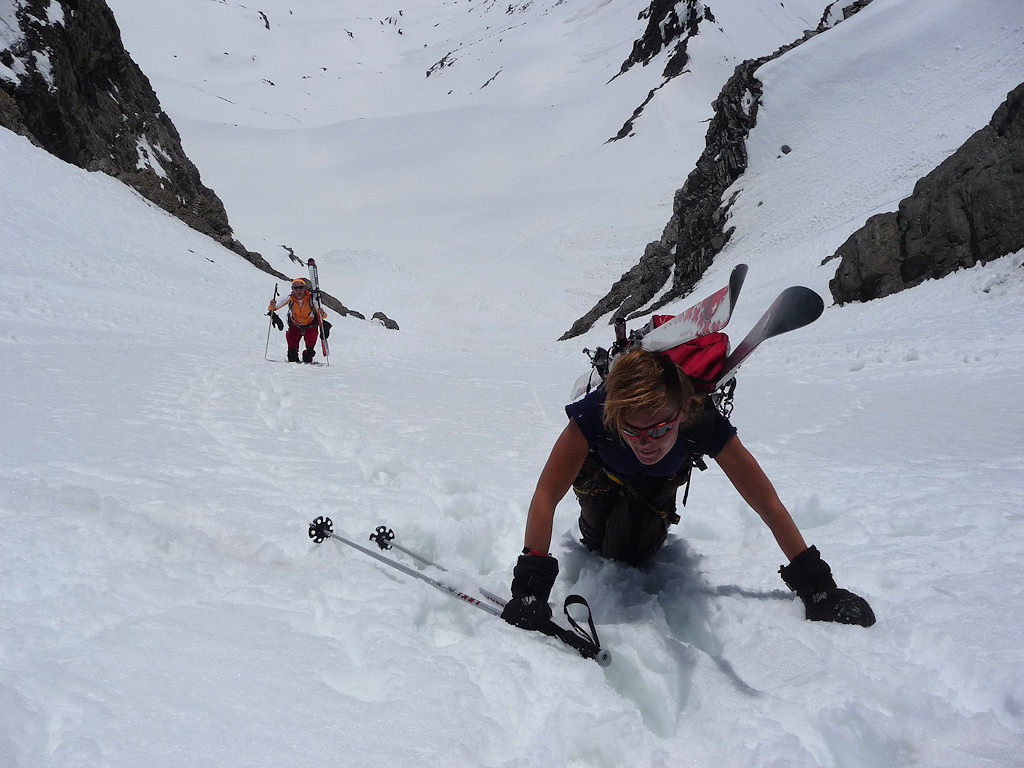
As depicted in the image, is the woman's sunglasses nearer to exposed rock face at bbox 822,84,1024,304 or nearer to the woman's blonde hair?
the woman's blonde hair

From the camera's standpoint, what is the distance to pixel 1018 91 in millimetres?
12531

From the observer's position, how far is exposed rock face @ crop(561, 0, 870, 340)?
26047 millimetres

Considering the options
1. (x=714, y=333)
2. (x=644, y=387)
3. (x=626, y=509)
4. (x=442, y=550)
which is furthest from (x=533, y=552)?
(x=714, y=333)

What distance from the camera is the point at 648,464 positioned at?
234 centimetres

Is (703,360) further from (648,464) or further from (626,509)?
(626,509)

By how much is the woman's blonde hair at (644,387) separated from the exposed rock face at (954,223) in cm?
1314

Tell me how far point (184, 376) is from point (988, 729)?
726 cm

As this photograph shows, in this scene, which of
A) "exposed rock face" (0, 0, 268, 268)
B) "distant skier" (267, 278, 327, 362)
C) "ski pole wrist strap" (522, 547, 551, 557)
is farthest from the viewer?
"exposed rock face" (0, 0, 268, 268)

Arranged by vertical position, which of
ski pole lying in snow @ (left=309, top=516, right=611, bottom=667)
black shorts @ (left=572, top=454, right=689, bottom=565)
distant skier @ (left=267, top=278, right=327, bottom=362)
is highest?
distant skier @ (left=267, top=278, right=327, bottom=362)

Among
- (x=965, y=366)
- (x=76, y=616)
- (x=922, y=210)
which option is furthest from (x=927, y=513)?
(x=922, y=210)

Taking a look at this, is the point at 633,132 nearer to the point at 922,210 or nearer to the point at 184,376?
the point at 922,210

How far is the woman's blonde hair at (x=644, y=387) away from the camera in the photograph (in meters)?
2.07

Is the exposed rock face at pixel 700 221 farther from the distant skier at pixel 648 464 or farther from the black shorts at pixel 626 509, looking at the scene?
the distant skier at pixel 648 464

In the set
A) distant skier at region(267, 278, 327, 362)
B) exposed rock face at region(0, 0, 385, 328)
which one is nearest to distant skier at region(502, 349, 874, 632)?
distant skier at region(267, 278, 327, 362)
